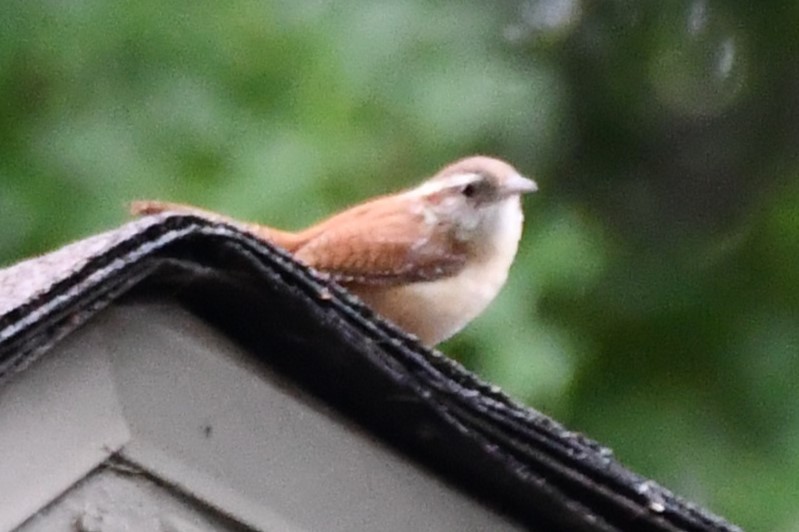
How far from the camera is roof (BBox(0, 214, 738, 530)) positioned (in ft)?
4.48

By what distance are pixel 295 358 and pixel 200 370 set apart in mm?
87

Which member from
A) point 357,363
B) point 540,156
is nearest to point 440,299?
point 357,363

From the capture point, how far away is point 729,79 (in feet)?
14.9

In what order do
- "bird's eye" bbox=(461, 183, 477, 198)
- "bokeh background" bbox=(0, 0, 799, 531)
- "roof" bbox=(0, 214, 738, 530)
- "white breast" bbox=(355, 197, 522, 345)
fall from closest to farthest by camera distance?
"roof" bbox=(0, 214, 738, 530), "white breast" bbox=(355, 197, 522, 345), "bird's eye" bbox=(461, 183, 477, 198), "bokeh background" bbox=(0, 0, 799, 531)

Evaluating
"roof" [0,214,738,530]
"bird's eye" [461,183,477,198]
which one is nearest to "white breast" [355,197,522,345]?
"bird's eye" [461,183,477,198]

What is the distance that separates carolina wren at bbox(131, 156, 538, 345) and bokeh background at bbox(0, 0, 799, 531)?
2.38ft

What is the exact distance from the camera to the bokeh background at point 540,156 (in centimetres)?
328

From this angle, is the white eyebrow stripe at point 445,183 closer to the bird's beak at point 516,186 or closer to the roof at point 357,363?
the bird's beak at point 516,186

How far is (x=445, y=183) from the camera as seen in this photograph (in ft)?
8.23

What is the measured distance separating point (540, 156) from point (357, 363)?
9.00 ft

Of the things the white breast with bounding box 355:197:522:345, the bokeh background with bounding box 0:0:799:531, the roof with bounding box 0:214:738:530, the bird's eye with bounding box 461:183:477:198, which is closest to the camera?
the roof with bounding box 0:214:738:530

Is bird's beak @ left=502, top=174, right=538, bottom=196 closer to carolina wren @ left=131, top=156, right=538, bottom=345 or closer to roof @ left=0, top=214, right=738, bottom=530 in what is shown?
carolina wren @ left=131, top=156, right=538, bottom=345

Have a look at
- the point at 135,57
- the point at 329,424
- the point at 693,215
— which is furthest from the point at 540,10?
the point at 329,424

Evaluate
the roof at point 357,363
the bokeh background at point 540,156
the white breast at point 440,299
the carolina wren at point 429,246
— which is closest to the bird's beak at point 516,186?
the carolina wren at point 429,246
